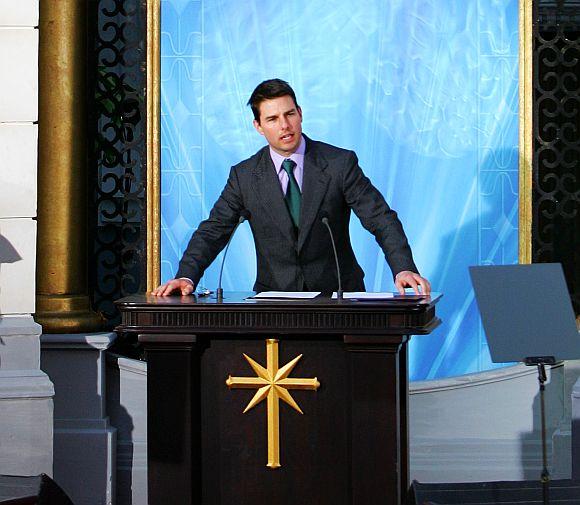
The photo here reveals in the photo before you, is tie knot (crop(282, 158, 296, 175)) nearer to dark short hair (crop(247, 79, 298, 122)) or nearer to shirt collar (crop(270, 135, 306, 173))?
shirt collar (crop(270, 135, 306, 173))

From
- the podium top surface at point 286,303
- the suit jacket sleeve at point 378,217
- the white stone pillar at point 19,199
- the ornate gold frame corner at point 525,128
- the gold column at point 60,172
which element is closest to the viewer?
the podium top surface at point 286,303

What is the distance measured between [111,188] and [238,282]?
917 millimetres

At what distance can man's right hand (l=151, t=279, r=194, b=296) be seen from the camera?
16.3ft

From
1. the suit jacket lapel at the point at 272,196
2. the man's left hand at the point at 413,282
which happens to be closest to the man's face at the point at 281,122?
the suit jacket lapel at the point at 272,196

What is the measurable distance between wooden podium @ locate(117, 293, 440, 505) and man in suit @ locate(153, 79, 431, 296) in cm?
87

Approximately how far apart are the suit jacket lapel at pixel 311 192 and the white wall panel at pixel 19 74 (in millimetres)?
1560

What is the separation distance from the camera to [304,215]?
18.3 ft

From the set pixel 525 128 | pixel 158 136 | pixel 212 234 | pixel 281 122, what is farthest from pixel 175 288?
pixel 525 128

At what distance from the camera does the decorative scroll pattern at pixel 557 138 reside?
700 cm

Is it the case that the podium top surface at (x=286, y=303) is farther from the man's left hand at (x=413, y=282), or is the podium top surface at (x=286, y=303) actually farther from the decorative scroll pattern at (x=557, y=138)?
the decorative scroll pattern at (x=557, y=138)

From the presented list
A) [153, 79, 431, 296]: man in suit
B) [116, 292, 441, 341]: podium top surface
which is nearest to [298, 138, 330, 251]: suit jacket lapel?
[153, 79, 431, 296]: man in suit

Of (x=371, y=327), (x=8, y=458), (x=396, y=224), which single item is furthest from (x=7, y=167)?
(x=371, y=327)

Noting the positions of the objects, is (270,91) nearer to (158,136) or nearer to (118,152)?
(158,136)

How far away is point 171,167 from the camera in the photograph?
23.2ft
